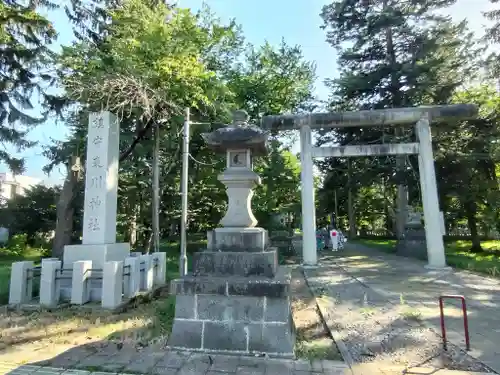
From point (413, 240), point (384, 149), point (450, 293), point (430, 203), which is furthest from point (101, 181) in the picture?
point (413, 240)

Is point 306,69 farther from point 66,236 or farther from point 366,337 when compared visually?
point 366,337

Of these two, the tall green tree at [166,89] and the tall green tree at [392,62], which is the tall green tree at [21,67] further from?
the tall green tree at [392,62]

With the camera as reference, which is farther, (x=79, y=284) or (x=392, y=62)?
(x=392, y=62)

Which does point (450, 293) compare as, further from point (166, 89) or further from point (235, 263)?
point (166, 89)

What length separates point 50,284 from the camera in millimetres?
6758

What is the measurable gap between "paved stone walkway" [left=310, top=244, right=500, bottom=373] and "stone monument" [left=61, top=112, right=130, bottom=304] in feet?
22.3

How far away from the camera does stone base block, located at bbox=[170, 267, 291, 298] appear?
4.38 meters

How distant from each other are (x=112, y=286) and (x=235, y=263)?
326 cm

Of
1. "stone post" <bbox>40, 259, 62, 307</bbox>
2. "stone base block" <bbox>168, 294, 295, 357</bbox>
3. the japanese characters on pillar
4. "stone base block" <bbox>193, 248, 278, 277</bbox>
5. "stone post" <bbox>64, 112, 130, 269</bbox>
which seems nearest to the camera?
"stone base block" <bbox>168, 294, 295, 357</bbox>

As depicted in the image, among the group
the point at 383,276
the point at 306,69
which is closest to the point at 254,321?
the point at 383,276

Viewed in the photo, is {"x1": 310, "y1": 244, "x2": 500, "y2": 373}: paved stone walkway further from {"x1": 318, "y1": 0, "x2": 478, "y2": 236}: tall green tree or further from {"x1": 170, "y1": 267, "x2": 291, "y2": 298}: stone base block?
{"x1": 318, "y1": 0, "x2": 478, "y2": 236}: tall green tree

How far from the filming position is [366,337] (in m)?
4.96

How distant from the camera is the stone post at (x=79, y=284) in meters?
6.72

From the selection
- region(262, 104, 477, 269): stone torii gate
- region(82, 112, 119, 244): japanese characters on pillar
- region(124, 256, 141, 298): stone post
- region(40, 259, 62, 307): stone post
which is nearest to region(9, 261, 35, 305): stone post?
region(40, 259, 62, 307): stone post
